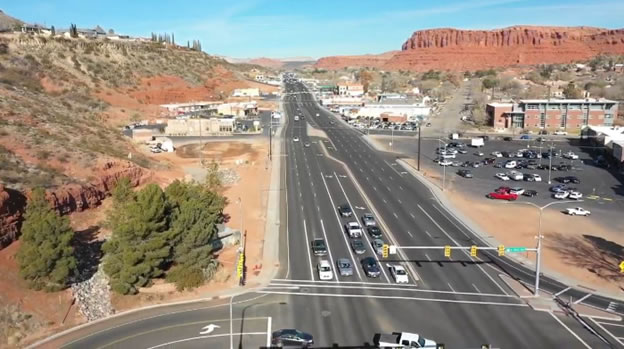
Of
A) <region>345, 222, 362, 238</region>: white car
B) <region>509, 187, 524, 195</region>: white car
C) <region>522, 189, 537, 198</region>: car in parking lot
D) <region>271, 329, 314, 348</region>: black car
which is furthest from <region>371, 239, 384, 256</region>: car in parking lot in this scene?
<region>522, 189, 537, 198</region>: car in parking lot

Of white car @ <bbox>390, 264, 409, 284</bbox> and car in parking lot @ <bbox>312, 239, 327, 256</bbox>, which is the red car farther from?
white car @ <bbox>390, 264, 409, 284</bbox>

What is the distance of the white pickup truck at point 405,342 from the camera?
1211 inches

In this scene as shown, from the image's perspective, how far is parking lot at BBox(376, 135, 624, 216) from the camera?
69.2 metres

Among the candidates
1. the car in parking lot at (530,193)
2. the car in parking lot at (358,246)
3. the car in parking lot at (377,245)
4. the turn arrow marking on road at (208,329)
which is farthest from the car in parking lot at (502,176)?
the turn arrow marking on road at (208,329)

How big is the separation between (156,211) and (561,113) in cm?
10789

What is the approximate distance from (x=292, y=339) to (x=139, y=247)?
14.9m

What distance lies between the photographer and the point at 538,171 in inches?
3349

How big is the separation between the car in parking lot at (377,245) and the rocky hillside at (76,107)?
1185 inches

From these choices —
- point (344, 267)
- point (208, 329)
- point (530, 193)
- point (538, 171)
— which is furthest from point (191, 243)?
point (538, 171)

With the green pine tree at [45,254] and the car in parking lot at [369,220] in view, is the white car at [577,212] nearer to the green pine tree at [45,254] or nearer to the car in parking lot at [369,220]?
the car in parking lot at [369,220]

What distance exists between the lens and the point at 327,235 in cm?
5325

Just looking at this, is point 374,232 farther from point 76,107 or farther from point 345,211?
point 76,107

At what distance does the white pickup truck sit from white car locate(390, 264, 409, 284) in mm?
9602

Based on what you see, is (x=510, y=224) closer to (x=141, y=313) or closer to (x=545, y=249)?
(x=545, y=249)
